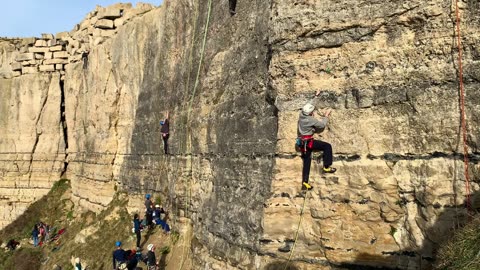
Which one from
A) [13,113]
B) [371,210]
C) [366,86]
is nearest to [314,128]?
[366,86]

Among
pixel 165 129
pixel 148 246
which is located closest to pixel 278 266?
pixel 148 246

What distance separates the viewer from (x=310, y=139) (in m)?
6.88

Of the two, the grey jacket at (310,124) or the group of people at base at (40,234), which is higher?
the grey jacket at (310,124)

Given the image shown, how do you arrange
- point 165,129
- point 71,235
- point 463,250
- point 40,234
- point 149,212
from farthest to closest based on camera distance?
1. point 40,234
2. point 71,235
3. point 149,212
4. point 165,129
5. point 463,250

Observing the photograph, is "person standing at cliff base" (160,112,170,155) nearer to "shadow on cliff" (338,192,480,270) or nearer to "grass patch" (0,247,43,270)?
"shadow on cliff" (338,192,480,270)

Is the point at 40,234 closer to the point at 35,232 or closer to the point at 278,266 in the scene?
the point at 35,232

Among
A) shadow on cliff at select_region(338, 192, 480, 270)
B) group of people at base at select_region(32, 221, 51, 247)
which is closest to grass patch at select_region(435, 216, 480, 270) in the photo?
shadow on cliff at select_region(338, 192, 480, 270)

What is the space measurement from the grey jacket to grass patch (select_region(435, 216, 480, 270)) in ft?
7.85

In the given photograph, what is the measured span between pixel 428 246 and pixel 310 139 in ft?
7.30

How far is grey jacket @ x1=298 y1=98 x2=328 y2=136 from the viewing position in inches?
270

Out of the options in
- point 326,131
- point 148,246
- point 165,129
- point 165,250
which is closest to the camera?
point 326,131

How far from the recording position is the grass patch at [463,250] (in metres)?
4.97

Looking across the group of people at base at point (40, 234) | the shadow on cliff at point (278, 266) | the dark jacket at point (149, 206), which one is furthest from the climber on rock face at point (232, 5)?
the group of people at base at point (40, 234)

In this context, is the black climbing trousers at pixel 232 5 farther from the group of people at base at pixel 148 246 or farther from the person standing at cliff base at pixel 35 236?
the person standing at cliff base at pixel 35 236
